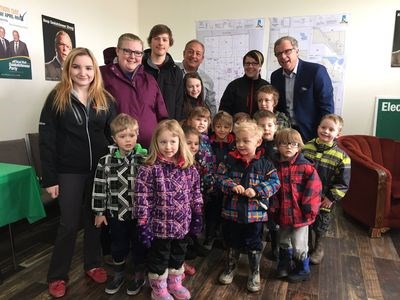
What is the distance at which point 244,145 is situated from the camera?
199 centimetres

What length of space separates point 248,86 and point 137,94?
967 millimetres

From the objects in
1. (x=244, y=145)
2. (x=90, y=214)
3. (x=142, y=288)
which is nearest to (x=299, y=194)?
(x=244, y=145)

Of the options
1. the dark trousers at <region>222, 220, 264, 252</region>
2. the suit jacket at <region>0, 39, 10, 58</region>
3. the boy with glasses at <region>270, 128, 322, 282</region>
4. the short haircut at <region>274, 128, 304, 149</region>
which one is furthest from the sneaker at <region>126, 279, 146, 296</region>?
the suit jacket at <region>0, 39, 10, 58</region>

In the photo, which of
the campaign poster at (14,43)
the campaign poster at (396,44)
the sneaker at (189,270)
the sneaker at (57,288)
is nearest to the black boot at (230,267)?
the sneaker at (189,270)

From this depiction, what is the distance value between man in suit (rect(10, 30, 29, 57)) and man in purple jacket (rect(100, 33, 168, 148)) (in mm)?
1162

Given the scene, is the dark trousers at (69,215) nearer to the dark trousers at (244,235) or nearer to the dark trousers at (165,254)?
the dark trousers at (165,254)

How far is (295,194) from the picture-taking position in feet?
6.94

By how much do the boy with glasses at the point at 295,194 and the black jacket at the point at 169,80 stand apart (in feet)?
2.68

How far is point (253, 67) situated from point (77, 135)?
1.46m

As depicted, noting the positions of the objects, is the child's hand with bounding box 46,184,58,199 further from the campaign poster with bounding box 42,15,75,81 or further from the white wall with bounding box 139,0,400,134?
the white wall with bounding box 139,0,400,134

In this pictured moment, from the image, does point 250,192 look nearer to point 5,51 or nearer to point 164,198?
point 164,198

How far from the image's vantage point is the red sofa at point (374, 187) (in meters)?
2.88

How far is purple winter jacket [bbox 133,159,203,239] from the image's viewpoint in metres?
1.84

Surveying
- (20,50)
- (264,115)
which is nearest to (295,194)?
(264,115)
